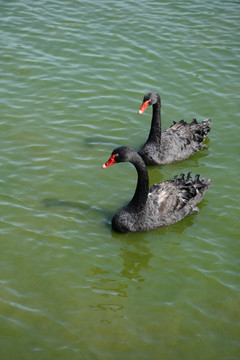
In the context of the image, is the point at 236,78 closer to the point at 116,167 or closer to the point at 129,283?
the point at 116,167

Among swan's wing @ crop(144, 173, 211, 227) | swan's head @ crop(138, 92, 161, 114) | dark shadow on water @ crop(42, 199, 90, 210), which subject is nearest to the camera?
swan's wing @ crop(144, 173, 211, 227)

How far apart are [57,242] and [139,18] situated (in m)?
8.71

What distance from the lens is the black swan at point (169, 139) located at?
33.8ft

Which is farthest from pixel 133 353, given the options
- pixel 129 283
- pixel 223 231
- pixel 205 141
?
pixel 205 141

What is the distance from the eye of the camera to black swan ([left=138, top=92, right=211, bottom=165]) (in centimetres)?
1029

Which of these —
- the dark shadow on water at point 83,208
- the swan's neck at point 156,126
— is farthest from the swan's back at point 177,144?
the dark shadow on water at point 83,208

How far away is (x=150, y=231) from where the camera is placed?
875cm

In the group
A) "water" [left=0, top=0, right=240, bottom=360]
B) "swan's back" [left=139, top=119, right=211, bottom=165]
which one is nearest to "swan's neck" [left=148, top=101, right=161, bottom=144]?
"swan's back" [left=139, top=119, right=211, bottom=165]

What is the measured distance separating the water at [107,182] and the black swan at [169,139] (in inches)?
8.0

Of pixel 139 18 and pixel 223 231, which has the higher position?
pixel 139 18

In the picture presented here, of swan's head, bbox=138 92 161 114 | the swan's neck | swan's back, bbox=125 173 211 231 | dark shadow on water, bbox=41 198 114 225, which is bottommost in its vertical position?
dark shadow on water, bbox=41 198 114 225

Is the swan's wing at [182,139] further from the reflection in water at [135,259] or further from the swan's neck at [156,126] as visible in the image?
the reflection in water at [135,259]

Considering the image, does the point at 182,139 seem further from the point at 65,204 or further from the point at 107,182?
the point at 65,204

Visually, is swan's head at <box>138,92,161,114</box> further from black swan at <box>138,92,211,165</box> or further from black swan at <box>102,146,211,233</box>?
black swan at <box>102,146,211,233</box>
